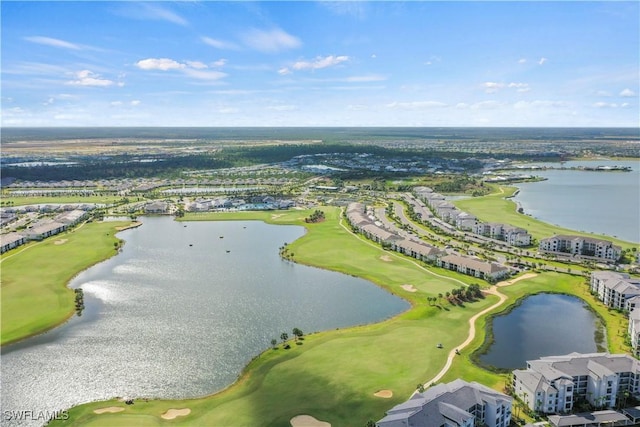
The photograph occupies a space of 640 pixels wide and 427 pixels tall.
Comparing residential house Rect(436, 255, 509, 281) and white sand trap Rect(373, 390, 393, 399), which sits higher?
residential house Rect(436, 255, 509, 281)

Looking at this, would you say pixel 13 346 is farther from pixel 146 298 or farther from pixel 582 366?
pixel 582 366

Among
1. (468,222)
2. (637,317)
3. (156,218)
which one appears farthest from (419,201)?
(637,317)

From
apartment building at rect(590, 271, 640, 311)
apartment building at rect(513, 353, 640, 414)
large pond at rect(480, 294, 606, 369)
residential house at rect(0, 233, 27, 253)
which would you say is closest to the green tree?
large pond at rect(480, 294, 606, 369)

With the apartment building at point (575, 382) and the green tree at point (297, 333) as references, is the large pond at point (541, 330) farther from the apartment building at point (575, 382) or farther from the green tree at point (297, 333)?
the green tree at point (297, 333)

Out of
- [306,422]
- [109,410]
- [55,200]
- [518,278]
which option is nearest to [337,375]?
[306,422]

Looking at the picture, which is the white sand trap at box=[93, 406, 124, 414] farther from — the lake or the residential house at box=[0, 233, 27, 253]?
the lake

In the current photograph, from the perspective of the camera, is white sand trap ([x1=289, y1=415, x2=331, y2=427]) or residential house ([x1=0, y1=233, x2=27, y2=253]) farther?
residential house ([x1=0, y1=233, x2=27, y2=253])

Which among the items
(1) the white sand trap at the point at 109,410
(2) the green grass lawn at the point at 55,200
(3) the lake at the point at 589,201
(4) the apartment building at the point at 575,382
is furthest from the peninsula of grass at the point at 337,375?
(2) the green grass lawn at the point at 55,200
